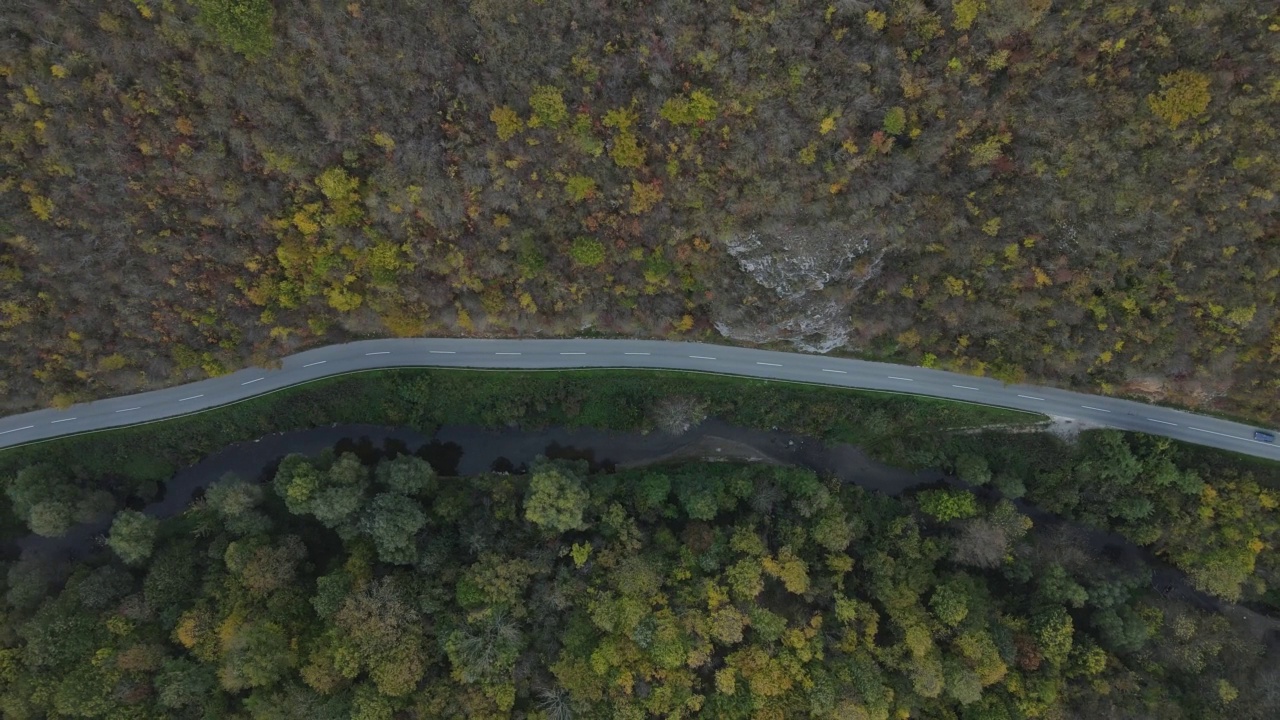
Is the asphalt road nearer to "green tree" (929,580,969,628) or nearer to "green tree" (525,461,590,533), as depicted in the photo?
"green tree" (525,461,590,533)

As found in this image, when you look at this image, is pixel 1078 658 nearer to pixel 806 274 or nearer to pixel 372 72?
pixel 806 274

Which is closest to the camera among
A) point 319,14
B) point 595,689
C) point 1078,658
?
point 319,14

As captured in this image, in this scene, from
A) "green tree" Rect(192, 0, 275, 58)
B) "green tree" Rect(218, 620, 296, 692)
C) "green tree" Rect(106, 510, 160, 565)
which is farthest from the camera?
"green tree" Rect(106, 510, 160, 565)

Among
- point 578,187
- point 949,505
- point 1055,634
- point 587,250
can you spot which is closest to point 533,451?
point 587,250

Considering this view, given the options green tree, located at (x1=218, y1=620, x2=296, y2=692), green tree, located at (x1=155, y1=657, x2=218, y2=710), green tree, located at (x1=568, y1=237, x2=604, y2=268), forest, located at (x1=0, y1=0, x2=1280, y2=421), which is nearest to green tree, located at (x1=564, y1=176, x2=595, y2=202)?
forest, located at (x1=0, y1=0, x2=1280, y2=421)

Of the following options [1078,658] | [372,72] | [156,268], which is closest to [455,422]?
[156,268]
